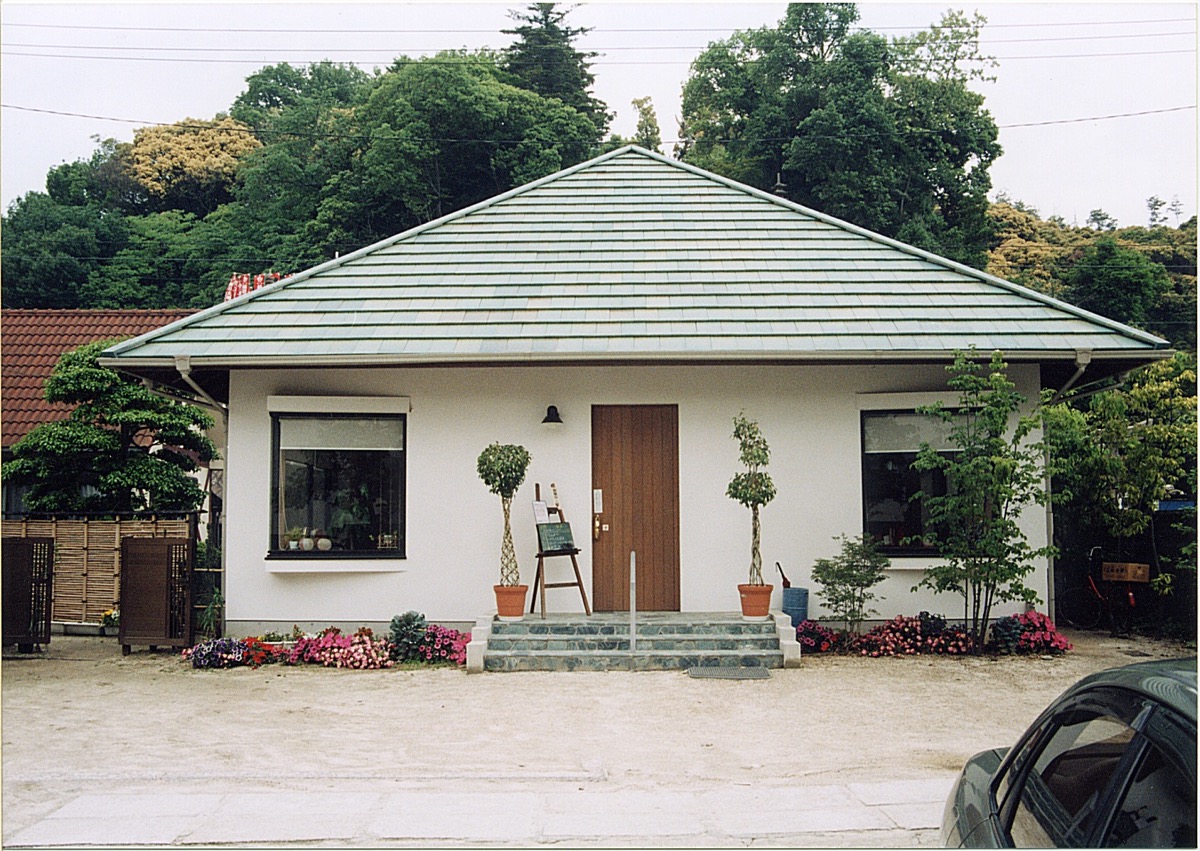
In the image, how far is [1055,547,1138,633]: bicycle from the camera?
1305 centimetres

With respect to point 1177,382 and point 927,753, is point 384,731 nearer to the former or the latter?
point 927,753

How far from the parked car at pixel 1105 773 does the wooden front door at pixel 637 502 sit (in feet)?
28.4

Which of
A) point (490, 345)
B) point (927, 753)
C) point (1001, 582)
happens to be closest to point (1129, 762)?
point (927, 753)

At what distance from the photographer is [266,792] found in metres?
6.38

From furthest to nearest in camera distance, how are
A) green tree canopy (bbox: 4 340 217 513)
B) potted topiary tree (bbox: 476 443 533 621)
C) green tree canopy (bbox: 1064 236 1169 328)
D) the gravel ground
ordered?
1. green tree canopy (bbox: 1064 236 1169 328)
2. green tree canopy (bbox: 4 340 217 513)
3. potted topiary tree (bbox: 476 443 533 621)
4. the gravel ground

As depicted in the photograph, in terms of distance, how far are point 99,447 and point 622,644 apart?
26.7ft

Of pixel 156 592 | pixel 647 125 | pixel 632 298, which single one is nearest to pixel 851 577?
pixel 632 298

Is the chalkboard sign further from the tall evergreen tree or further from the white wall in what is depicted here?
the tall evergreen tree

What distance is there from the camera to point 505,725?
27.1ft

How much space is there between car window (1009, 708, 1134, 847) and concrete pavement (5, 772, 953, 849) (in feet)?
8.22

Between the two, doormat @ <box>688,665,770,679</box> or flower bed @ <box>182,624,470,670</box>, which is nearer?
doormat @ <box>688,665,770,679</box>

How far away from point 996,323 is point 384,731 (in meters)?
7.90

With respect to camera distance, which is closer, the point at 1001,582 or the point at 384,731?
the point at 384,731

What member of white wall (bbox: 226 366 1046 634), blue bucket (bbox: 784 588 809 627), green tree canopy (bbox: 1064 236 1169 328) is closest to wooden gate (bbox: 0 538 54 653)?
white wall (bbox: 226 366 1046 634)
